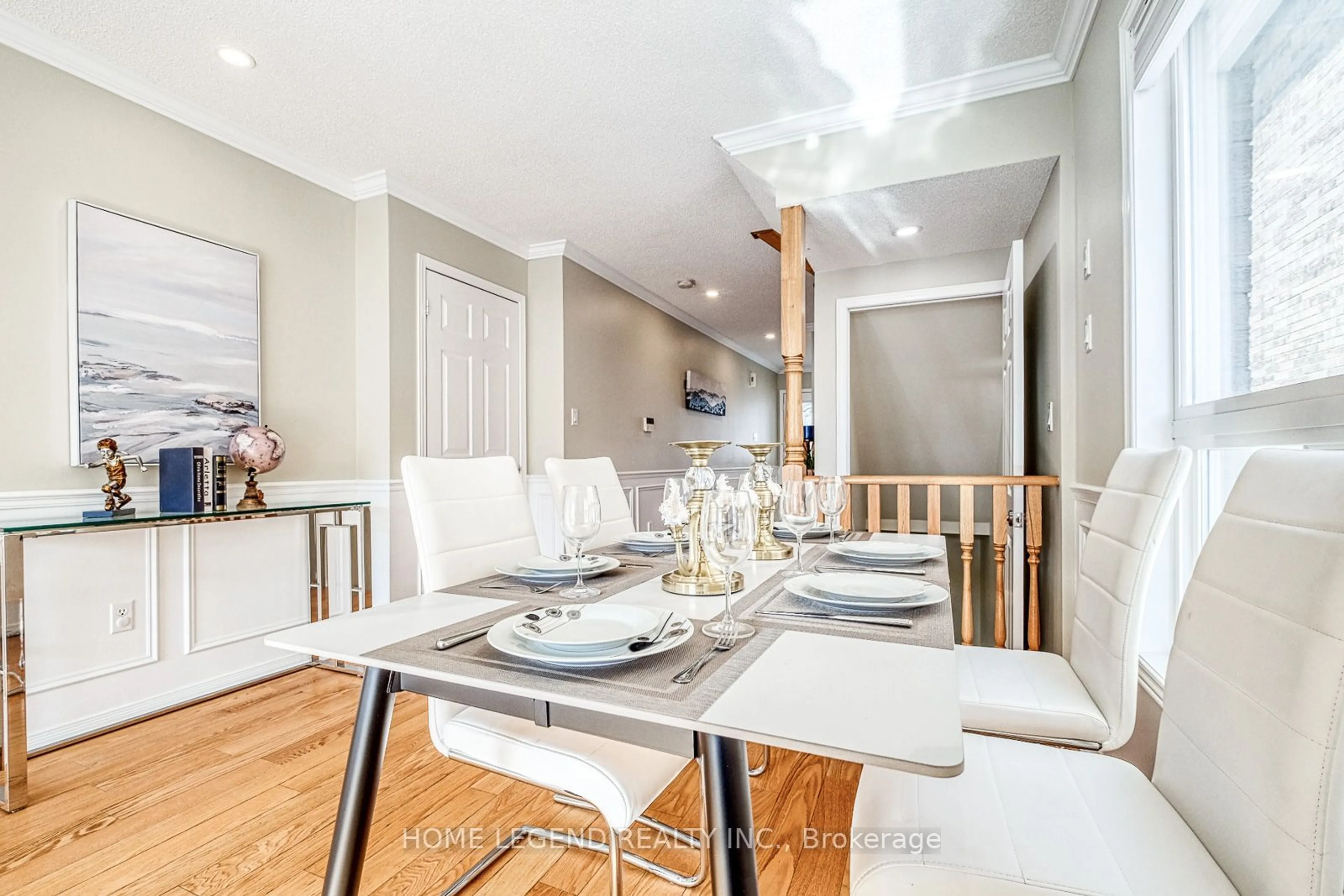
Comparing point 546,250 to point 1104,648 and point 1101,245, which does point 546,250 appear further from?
point 1104,648

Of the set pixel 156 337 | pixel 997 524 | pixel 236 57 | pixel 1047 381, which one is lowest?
pixel 997 524

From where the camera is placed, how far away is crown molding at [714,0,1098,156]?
6.92 ft

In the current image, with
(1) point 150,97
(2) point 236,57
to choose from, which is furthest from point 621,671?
(1) point 150,97

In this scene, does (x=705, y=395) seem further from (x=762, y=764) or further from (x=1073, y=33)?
(x=762, y=764)

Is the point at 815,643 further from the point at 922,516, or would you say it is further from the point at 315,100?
the point at 922,516

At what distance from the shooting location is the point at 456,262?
361 cm

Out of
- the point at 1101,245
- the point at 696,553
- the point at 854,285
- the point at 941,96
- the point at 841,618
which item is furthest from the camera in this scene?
the point at 854,285

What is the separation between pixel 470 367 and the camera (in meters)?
3.72

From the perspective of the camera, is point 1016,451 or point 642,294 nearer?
point 1016,451

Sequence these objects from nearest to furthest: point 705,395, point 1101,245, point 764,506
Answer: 1. point 764,506
2. point 1101,245
3. point 705,395

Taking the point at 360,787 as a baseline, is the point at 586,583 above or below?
above

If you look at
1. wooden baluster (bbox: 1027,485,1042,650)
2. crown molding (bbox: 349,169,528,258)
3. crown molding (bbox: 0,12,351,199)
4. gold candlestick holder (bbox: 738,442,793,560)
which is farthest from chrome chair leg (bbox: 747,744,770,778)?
crown molding (bbox: 0,12,351,199)

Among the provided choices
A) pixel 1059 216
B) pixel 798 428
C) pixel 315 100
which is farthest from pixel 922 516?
pixel 315 100

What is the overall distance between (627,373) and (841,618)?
13.7 ft
